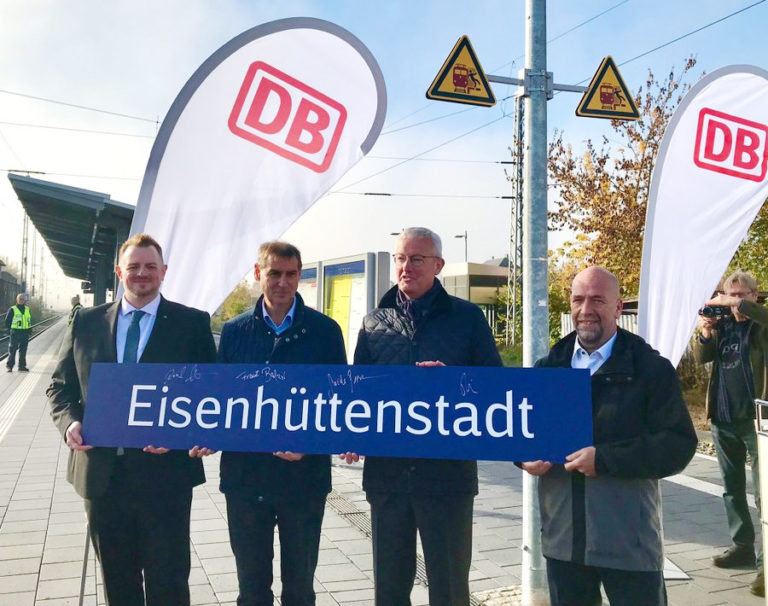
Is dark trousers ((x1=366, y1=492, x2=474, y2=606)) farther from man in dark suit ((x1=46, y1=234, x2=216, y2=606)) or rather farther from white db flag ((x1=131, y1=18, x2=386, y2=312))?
white db flag ((x1=131, y1=18, x2=386, y2=312))

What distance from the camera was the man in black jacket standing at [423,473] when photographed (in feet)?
8.45

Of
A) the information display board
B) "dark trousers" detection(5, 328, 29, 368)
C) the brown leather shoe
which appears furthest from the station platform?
"dark trousers" detection(5, 328, 29, 368)

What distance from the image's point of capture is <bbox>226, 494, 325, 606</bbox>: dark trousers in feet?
8.63

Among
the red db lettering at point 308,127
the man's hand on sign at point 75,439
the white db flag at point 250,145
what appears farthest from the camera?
the red db lettering at point 308,127

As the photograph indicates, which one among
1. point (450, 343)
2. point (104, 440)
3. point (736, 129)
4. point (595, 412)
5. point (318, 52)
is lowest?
point (104, 440)

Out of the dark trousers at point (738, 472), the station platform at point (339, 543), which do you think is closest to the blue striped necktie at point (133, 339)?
the station platform at point (339, 543)

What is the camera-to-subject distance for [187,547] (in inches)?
107

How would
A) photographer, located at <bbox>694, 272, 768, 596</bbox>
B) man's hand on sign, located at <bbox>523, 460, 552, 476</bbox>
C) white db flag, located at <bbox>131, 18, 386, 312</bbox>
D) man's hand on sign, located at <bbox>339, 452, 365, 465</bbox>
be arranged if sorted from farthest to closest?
1. photographer, located at <bbox>694, 272, 768, 596</bbox>
2. white db flag, located at <bbox>131, 18, 386, 312</bbox>
3. man's hand on sign, located at <bbox>339, 452, 365, 465</bbox>
4. man's hand on sign, located at <bbox>523, 460, 552, 476</bbox>

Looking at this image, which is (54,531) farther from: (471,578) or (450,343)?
(450,343)

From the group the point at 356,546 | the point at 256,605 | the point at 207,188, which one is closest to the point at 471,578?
the point at 356,546

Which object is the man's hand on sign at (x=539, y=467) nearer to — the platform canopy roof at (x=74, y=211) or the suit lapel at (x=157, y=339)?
the suit lapel at (x=157, y=339)

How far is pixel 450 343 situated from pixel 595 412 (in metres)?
0.67

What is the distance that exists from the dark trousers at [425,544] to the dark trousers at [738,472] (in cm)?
235

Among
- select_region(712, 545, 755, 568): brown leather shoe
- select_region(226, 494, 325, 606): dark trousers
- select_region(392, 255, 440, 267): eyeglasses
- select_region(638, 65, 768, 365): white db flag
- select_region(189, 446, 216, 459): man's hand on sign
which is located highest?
select_region(638, 65, 768, 365): white db flag
